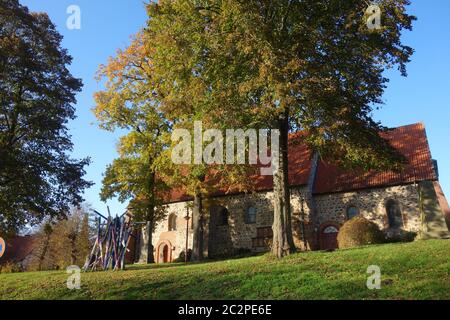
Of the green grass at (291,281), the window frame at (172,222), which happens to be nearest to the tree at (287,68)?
the green grass at (291,281)

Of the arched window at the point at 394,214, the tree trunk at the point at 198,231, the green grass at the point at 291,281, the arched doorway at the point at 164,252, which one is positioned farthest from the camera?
Answer: the arched doorway at the point at 164,252

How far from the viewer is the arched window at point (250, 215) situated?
2869cm

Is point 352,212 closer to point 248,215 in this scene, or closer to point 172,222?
point 248,215

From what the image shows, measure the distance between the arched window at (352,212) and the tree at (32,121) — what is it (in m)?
17.1

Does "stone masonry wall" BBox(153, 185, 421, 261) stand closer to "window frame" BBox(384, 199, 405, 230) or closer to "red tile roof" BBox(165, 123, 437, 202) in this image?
"window frame" BBox(384, 199, 405, 230)

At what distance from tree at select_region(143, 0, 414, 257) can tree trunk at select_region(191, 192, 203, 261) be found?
9000mm

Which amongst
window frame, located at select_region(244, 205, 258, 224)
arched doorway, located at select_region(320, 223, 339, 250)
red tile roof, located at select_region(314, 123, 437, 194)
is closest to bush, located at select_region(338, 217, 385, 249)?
red tile roof, located at select_region(314, 123, 437, 194)

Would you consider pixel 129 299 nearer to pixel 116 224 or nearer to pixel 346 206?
pixel 116 224

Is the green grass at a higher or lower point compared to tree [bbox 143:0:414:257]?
lower

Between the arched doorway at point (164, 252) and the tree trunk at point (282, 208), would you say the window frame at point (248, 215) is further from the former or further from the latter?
the tree trunk at point (282, 208)

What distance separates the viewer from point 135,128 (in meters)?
26.8

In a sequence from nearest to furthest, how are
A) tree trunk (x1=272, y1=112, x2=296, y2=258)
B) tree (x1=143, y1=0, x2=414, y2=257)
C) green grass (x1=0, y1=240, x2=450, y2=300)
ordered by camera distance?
green grass (x1=0, y1=240, x2=450, y2=300), tree (x1=143, y1=0, x2=414, y2=257), tree trunk (x1=272, y1=112, x2=296, y2=258)

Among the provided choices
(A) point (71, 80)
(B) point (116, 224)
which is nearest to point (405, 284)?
(B) point (116, 224)

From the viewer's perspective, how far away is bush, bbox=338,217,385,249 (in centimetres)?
2042
